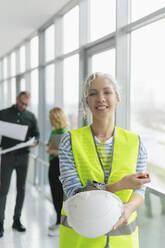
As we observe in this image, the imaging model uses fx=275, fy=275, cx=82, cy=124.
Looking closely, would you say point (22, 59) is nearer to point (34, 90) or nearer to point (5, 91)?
point (34, 90)

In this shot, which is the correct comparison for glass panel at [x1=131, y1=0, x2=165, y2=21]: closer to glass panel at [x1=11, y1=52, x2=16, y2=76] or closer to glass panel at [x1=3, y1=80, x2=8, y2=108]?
glass panel at [x1=11, y1=52, x2=16, y2=76]

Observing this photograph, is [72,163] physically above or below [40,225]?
above

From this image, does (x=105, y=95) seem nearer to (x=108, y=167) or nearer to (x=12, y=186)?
(x=108, y=167)

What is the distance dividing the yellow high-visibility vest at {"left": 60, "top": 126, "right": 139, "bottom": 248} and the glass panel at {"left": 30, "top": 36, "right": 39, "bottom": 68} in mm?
4955

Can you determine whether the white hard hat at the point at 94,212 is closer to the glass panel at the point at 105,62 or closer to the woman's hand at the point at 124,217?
the woman's hand at the point at 124,217

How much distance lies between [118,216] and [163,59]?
5.37 feet

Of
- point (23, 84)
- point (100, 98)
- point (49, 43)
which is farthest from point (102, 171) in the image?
point (23, 84)

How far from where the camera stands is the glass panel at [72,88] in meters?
3.99

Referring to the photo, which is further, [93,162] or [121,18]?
[121,18]

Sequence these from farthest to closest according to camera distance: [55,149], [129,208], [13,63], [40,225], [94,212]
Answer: [13,63] < [40,225] < [55,149] < [129,208] < [94,212]

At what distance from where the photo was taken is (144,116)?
2.55 metres

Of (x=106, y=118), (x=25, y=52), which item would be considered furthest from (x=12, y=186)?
(x=106, y=118)

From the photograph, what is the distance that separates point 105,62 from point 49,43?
2173 mm

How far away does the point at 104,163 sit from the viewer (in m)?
1.07
